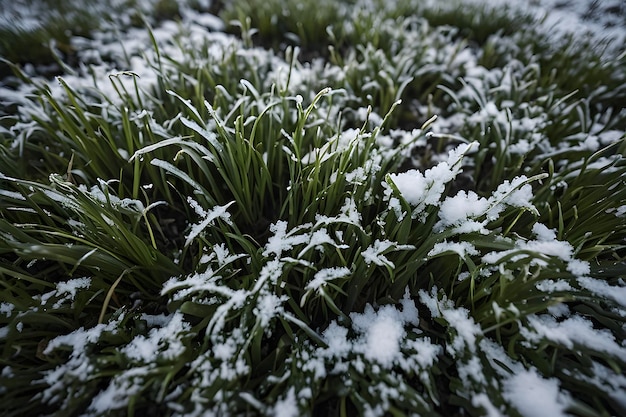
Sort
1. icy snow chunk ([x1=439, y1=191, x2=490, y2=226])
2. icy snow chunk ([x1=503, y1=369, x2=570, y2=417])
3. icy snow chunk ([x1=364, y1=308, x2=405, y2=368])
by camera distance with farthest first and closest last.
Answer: icy snow chunk ([x1=439, y1=191, x2=490, y2=226]) < icy snow chunk ([x1=364, y1=308, x2=405, y2=368]) < icy snow chunk ([x1=503, y1=369, x2=570, y2=417])

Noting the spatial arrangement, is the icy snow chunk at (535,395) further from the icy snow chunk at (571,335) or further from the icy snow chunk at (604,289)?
the icy snow chunk at (604,289)

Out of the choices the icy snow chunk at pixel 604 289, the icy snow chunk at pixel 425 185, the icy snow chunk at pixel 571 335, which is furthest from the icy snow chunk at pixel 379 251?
the icy snow chunk at pixel 604 289

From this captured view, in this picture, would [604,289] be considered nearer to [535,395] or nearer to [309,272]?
[535,395]

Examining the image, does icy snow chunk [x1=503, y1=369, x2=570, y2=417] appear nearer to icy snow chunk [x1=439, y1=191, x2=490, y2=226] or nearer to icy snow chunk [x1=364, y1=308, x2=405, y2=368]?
icy snow chunk [x1=364, y1=308, x2=405, y2=368]

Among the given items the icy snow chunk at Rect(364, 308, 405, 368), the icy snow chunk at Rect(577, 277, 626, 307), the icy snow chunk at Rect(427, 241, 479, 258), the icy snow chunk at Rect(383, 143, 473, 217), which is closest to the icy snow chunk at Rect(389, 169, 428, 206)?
the icy snow chunk at Rect(383, 143, 473, 217)

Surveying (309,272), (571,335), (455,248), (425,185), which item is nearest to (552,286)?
(571,335)

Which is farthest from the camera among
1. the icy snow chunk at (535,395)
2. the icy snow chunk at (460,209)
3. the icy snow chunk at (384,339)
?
the icy snow chunk at (460,209)

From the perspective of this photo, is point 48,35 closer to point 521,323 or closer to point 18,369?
point 18,369

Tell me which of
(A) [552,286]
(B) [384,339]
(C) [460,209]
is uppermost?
(C) [460,209]
